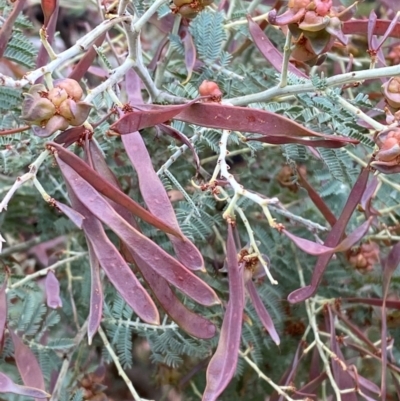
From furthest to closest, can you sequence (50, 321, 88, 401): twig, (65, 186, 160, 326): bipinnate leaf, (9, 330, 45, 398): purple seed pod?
(50, 321, 88, 401): twig, (9, 330, 45, 398): purple seed pod, (65, 186, 160, 326): bipinnate leaf

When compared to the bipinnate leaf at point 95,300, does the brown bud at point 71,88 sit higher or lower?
higher

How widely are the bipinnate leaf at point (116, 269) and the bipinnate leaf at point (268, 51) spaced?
236mm

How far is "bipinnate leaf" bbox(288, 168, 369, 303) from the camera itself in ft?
1.60

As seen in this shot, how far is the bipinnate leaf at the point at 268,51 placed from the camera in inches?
22.0

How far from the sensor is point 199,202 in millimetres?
589

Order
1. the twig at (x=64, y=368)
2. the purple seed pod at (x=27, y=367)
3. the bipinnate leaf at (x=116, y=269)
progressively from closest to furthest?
the bipinnate leaf at (x=116, y=269), the purple seed pod at (x=27, y=367), the twig at (x=64, y=368)

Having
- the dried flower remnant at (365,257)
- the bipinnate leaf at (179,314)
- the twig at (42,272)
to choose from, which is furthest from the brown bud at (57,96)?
the dried flower remnant at (365,257)

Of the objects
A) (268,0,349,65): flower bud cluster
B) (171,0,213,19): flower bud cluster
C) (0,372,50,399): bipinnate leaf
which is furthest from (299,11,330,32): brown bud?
(0,372,50,399): bipinnate leaf

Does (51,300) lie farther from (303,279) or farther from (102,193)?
(303,279)

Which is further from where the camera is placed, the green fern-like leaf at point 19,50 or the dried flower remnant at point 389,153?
the green fern-like leaf at point 19,50

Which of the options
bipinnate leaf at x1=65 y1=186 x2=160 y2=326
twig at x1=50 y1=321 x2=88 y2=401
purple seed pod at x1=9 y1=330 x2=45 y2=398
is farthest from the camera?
twig at x1=50 y1=321 x2=88 y2=401

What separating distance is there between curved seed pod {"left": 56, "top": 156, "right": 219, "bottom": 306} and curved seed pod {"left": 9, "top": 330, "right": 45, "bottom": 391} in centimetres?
17

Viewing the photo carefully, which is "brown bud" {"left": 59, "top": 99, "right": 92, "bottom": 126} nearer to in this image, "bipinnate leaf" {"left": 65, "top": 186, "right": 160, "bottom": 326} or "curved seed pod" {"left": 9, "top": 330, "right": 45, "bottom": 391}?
"bipinnate leaf" {"left": 65, "top": 186, "right": 160, "bottom": 326}

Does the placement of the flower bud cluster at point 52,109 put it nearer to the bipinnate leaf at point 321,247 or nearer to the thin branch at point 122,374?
the bipinnate leaf at point 321,247
